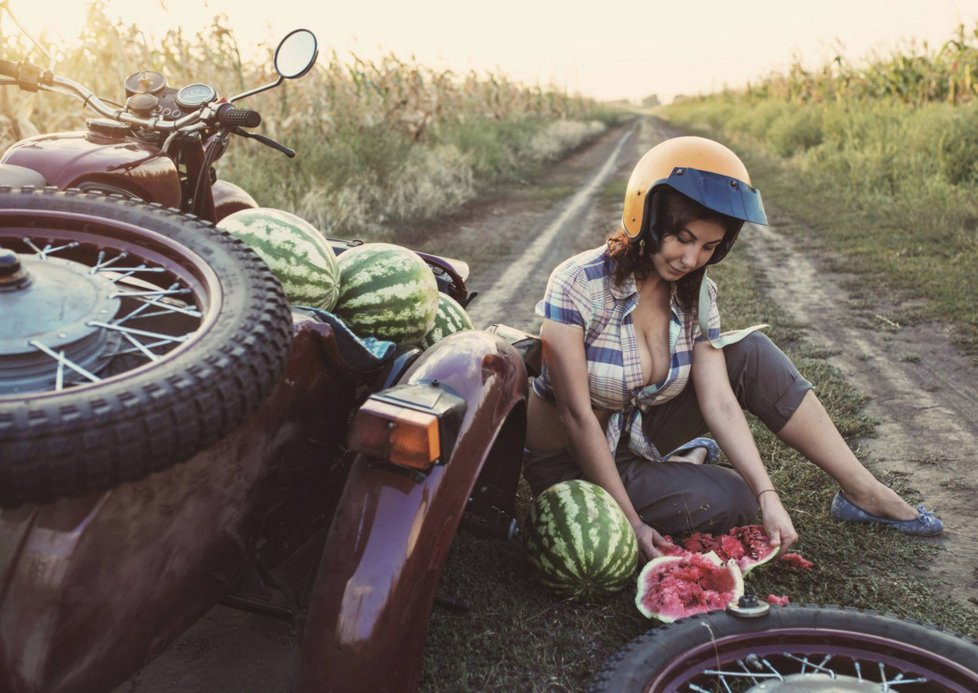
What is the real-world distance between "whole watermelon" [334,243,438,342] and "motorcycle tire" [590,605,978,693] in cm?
131

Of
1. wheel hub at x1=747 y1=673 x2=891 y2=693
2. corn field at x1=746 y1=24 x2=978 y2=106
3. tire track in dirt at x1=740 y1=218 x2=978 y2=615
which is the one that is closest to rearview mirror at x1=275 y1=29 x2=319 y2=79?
wheel hub at x1=747 y1=673 x2=891 y2=693

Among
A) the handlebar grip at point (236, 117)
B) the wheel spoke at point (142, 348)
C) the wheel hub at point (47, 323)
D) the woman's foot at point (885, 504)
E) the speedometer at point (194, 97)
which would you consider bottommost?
the woman's foot at point (885, 504)

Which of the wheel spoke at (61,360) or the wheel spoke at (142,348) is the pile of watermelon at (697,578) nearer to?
the wheel spoke at (142,348)

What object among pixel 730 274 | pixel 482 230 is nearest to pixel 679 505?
pixel 730 274

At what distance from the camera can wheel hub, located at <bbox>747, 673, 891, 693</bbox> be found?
2.22 metres

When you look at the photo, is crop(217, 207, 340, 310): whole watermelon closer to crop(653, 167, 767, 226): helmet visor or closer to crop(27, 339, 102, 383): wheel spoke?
crop(27, 339, 102, 383): wheel spoke

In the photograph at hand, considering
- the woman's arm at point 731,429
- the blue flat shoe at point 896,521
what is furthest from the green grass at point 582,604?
the woman's arm at point 731,429

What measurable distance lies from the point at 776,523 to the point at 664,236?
45.8 inches

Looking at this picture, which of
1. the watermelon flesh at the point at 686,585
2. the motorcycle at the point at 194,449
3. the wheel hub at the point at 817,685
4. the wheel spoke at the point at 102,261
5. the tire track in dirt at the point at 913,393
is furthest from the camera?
the tire track in dirt at the point at 913,393

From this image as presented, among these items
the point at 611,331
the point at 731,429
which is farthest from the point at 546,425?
the point at 731,429

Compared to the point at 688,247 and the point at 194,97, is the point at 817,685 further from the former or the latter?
the point at 194,97

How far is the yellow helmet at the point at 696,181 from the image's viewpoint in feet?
9.88

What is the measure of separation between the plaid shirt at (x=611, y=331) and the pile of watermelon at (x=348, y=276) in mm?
536

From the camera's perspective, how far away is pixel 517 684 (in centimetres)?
267
